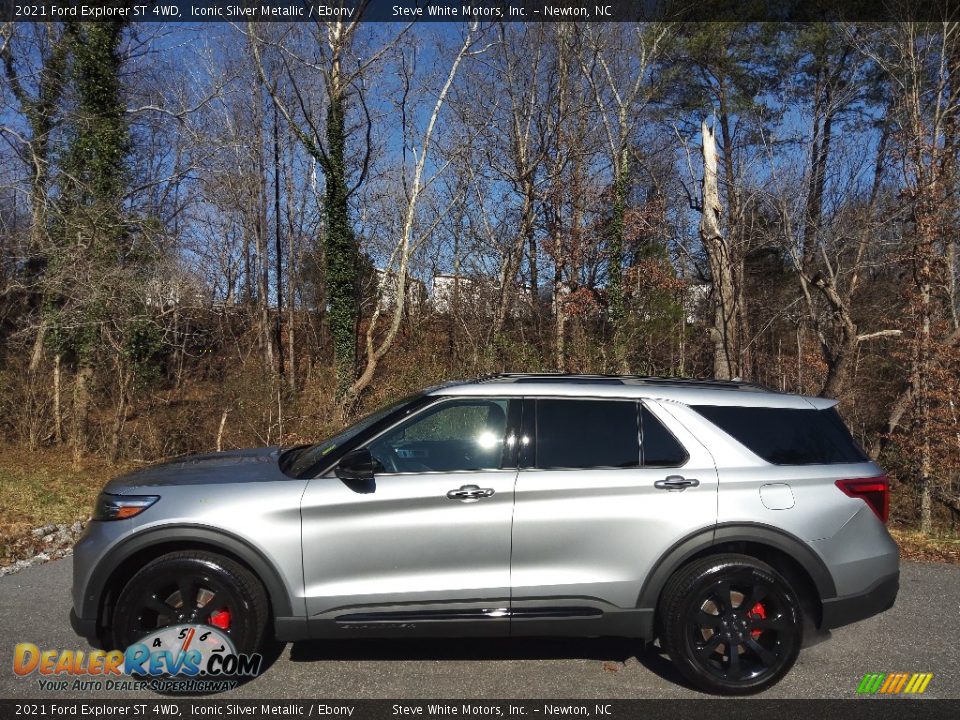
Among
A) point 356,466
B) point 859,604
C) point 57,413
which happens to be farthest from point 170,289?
point 859,604

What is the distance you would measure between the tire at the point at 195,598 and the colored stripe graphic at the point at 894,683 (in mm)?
3329

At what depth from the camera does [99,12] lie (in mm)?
15328

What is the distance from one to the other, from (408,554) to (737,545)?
182 cm

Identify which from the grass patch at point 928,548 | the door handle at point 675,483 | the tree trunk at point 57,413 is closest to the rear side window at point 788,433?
the door handle at point 675,483

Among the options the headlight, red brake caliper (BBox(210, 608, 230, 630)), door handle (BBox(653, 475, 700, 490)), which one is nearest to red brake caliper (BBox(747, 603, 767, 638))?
door handle (BBox(653, 475, 700, 490))

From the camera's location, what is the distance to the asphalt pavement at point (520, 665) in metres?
3.88

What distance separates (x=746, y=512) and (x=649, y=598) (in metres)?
0.71

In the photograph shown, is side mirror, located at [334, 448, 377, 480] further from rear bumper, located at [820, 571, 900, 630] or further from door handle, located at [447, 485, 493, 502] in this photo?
rear bumper, located at [820, 571, 900, 630]

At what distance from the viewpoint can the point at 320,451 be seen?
439 centimetres

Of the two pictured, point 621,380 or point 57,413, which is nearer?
point 621,380

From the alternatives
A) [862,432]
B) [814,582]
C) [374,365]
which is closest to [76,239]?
[374,365]

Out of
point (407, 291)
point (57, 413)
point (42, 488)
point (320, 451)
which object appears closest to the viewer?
point (320, 451)

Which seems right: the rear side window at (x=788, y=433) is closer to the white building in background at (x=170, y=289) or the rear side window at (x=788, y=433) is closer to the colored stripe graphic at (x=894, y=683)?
the colored stripe graphic at (x=894, y=683)

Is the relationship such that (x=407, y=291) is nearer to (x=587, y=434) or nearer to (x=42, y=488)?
(x=42, y=488)
